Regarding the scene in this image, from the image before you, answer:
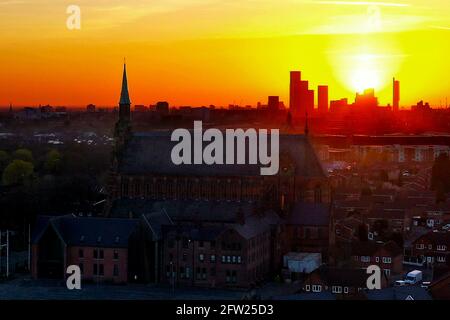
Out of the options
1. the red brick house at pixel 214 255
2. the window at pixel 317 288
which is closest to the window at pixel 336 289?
the window at pixel 317 288

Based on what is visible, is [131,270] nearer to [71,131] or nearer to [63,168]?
[63,168]

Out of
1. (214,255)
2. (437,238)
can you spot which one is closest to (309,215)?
(214,255)

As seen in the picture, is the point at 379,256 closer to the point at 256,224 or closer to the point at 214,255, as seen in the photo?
the point at 256,224

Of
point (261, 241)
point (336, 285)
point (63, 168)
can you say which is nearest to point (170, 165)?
point (261, 241)

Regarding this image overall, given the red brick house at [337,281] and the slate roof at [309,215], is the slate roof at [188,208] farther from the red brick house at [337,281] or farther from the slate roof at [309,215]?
the red brick house at [337,281]

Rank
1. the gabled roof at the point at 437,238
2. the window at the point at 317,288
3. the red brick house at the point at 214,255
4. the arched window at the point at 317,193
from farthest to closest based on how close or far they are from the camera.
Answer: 1. the gabled roof at the point at 437,238
2. the arched window at the point at 317,193
3. the red brick house at the point at 214,255
4. the window at the point at 317,288

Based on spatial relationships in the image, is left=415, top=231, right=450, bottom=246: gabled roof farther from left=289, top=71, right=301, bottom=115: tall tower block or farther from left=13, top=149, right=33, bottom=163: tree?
left=13, top=149, right=33, bottom=163: tree
